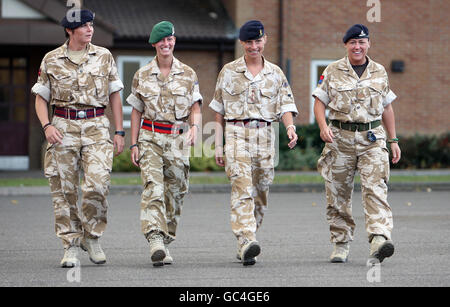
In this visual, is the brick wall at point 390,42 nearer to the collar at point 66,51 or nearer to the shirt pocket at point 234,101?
the shirt pocket at point 234,101

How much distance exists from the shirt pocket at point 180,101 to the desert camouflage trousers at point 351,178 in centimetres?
138

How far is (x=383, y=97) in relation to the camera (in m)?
8.24

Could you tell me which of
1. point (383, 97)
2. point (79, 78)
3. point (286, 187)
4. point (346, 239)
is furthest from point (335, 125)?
point (286, 187)

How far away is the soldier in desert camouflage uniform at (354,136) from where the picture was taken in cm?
811

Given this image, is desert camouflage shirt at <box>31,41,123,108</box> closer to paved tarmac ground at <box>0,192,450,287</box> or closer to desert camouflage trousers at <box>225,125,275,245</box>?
desert camouflage trousers at <box>225,125,275,245</box>

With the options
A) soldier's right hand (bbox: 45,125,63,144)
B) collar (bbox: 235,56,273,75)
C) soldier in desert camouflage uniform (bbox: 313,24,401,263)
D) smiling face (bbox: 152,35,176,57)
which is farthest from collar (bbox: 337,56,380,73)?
soldier's right hand (bbox: 45,125,63,144)

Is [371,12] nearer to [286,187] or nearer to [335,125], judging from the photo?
[286,187]

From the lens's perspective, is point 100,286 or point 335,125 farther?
point 335,125

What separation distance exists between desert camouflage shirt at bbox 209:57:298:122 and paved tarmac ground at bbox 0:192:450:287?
1.39 meters

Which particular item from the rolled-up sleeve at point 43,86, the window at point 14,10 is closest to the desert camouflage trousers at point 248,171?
the rolled-up sleeve at point 43,86

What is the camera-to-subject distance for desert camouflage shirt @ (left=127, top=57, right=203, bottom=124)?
26.7 ft

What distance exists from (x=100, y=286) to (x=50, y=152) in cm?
166

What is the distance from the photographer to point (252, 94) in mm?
8281
